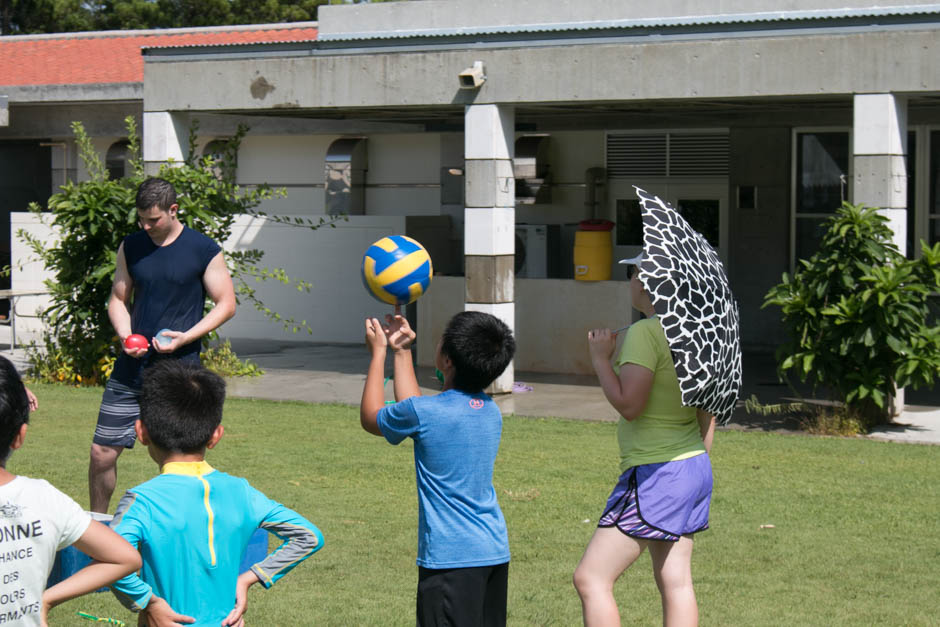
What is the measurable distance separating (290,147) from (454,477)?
17.5m

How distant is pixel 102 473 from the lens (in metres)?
6.68

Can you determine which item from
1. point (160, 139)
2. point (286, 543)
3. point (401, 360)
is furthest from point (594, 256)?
point (286, 543)

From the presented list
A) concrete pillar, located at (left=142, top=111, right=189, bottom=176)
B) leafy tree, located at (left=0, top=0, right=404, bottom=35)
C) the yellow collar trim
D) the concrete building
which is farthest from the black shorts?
leafy tree, located at (left=0, top=0, right=404, bottom=35)

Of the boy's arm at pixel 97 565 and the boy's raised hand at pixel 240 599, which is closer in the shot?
the boy's arm at pixel 97 565

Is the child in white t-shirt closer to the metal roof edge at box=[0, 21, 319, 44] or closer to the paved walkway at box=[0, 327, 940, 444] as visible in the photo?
the paved walkway at box=[0, 327, 940, 444]

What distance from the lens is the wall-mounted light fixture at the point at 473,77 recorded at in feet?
43.3

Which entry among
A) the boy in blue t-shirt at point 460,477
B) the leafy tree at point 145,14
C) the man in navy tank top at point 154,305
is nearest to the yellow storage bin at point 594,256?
the man in navy tank top at point 154,305

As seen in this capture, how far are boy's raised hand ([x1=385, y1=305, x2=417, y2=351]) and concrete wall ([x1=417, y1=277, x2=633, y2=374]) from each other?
36.2ft

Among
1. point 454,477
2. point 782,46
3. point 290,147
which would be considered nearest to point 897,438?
point 782,46

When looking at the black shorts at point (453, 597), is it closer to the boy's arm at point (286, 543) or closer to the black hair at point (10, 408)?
the boy's arm at point (286, 543)

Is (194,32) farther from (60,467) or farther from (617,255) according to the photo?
(60,467)

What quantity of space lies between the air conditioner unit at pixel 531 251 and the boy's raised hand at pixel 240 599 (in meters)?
14.9

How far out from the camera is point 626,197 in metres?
19.3

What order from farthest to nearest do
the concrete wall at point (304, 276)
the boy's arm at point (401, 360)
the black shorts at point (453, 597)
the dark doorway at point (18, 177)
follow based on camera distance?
the dark doorway at point (18, 177), the concrete wall at point (304, 276), the boy's arm at point (401, 360), the black shorts at point (453, 597)
